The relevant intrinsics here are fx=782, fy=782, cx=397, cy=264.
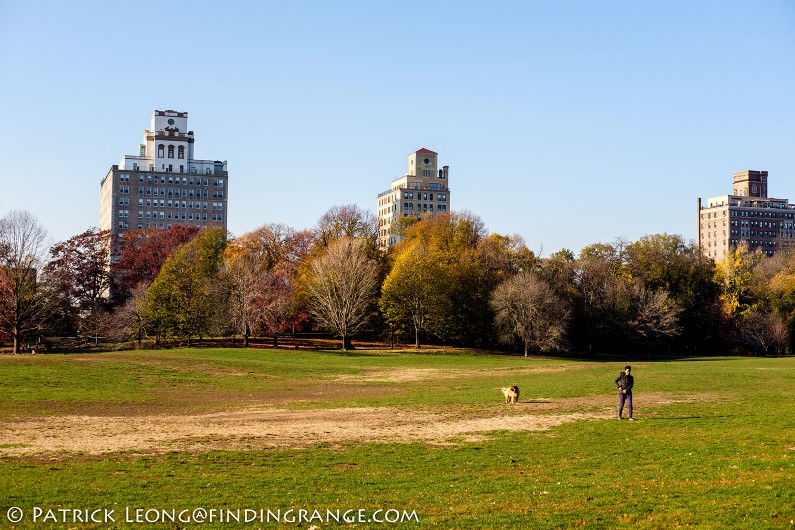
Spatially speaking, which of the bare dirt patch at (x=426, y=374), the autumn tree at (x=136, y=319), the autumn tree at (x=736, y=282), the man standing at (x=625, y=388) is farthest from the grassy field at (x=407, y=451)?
the autumn tree at (x=736, y=282)

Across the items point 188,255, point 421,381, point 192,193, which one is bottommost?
point 421,381

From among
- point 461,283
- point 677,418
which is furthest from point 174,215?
point 677,418

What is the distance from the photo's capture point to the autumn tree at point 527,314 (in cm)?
9231

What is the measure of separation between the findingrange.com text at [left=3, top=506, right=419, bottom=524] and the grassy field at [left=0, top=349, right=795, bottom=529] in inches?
6.4

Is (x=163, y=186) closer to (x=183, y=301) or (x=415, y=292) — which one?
(x=183, y=301)

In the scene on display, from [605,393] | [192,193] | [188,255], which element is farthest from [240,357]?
[192,193]

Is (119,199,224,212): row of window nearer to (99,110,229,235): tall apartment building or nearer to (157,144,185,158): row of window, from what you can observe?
(99,110,229,235): tall apartment building

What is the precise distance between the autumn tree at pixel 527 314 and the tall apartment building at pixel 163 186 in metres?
116

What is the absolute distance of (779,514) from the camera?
1484cm

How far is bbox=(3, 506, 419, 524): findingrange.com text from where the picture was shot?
14836mm

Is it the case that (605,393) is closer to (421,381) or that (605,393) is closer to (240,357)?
(421,381)

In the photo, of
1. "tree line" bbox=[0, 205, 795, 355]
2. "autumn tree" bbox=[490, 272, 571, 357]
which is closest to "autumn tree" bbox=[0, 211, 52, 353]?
"tree line" bbox=[0, 205, 795, 355]

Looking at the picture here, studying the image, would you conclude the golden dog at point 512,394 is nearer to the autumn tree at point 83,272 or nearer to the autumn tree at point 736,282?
the autumn tree at point 83,272

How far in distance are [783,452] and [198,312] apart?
7398cm
